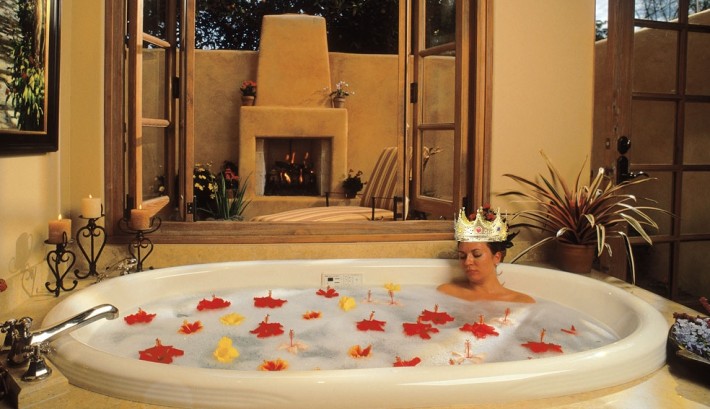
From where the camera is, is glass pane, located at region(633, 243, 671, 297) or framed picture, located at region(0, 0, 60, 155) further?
glass pane, located at region(633, 243, 671, 297)

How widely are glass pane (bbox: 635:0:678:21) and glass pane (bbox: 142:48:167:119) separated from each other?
2350 mm

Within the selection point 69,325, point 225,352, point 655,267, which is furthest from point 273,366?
point 655,267

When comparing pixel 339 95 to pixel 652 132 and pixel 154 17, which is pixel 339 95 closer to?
pixel 154 17

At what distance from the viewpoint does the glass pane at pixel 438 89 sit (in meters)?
3.14

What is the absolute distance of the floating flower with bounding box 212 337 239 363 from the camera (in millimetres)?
1872

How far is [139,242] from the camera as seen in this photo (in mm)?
2529

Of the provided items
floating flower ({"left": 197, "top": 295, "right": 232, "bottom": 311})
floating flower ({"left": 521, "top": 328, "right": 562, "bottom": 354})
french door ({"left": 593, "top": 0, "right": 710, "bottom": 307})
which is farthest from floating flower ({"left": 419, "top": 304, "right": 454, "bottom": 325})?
french door ({"left": 593, "top": 0, "right": 710, "bottom": 307})

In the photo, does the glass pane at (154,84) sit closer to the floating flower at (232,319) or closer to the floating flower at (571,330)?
the floating flower at (232,319)

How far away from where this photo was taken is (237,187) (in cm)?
638

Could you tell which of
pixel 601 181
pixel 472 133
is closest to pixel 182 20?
pixel 472 133

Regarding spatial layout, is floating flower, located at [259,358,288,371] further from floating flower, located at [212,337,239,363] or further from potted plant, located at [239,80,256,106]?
potted plant, located at [239,80,256,106]

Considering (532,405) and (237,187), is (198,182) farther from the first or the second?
(532,405)

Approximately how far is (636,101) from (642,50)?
9.7 inches

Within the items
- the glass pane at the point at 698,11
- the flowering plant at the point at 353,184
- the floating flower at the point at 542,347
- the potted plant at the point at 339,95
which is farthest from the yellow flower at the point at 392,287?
the potted plant at the point at 339,95
